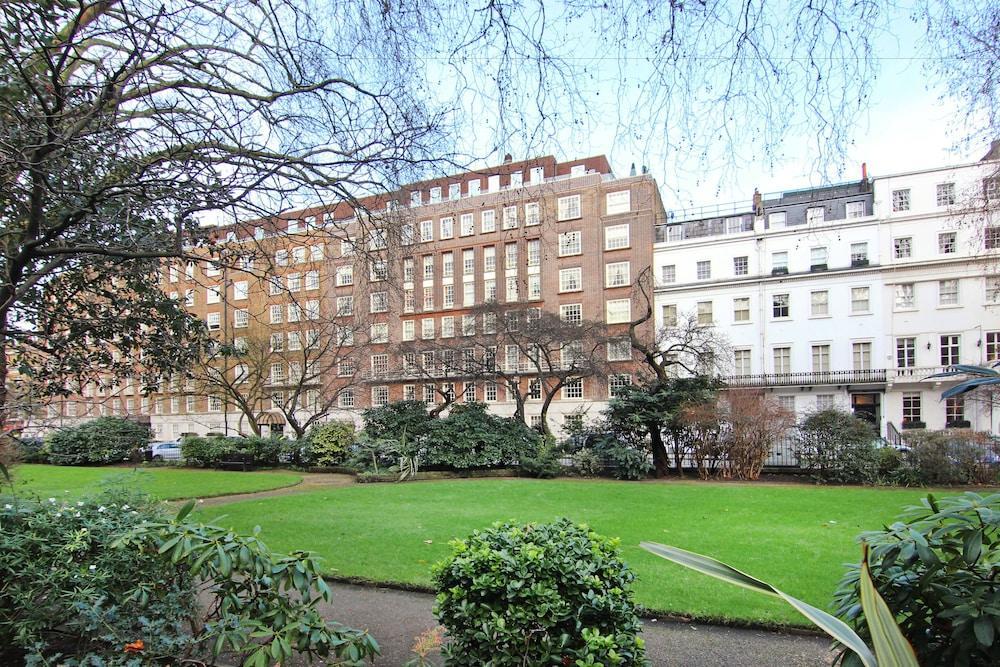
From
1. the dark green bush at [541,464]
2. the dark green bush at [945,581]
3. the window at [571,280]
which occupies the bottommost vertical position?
the dark green bush at [541,464]

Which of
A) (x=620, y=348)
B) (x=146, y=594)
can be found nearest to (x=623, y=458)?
(x=620, y=348)

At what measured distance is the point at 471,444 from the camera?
17.5m

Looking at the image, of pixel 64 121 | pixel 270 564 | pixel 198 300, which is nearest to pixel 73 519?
pixel 270 564

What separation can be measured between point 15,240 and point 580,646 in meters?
7.26

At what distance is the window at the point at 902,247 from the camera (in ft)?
104

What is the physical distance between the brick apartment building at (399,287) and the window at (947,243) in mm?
16064

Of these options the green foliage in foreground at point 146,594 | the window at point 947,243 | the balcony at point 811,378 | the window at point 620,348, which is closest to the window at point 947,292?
the window at point 947,243

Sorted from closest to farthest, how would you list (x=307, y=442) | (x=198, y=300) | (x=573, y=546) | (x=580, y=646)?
(x=580, y=646) → (x=573, y=546) → (x=307, y=442) → (x=198, y=300)

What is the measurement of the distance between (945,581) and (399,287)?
19.4 feet

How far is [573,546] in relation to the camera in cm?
294

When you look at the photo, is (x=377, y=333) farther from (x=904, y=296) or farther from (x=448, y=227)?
(x=904, y=296)

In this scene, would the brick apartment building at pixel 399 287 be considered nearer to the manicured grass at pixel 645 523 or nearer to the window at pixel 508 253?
the window at pixel 508 253

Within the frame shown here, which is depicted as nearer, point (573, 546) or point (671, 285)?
point (573, 546)

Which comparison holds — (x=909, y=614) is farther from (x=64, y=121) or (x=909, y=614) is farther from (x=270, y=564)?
(x=64, y=121)
